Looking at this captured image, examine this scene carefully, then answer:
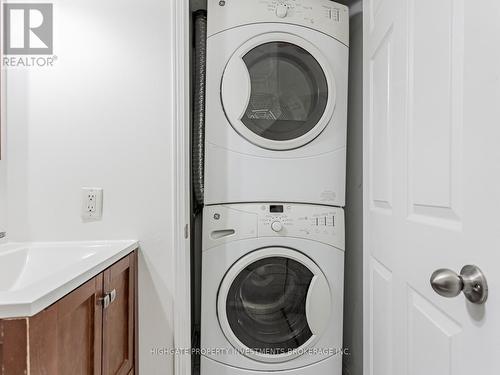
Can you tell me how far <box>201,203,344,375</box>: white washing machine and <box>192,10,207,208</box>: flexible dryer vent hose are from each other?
16 centimetres

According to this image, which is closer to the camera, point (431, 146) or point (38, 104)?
point (431, 146)

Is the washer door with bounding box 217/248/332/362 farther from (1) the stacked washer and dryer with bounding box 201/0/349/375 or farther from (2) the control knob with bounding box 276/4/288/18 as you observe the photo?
(2) the control knob with bounding box 276/4/288/18

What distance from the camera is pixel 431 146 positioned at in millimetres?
710

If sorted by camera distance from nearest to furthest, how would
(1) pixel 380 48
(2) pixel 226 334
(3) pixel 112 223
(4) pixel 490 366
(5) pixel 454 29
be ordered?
1. (4) pixel 490 366
2. (5) pixel 454 29
3. (1) pixel 380 48
4. (3) pixel 112 223
5. (2) pixel 226 334

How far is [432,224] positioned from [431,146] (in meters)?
0.18

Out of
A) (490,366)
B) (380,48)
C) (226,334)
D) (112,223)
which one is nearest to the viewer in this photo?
(490,366)

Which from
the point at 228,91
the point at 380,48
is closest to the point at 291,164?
the point at 228,91

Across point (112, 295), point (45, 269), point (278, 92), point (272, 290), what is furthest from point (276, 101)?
point (45, 269)

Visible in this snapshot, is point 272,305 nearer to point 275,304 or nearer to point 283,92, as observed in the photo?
point 275,304

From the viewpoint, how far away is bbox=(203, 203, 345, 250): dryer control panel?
1.41 meters

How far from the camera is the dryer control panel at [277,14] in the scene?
1.41 metres

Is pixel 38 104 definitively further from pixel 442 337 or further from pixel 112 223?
pixel 442 337

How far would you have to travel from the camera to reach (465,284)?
0.55m

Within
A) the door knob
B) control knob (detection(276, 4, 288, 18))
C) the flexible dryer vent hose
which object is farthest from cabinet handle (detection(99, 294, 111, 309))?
control knob (detection(276, 4, 288, 18))
